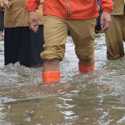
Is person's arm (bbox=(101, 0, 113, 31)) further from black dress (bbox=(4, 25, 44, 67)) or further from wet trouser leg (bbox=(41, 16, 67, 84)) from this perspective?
black dress (bbox=(4, 25, 44, 67))

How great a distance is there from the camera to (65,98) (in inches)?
228

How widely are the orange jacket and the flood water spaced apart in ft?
2.41

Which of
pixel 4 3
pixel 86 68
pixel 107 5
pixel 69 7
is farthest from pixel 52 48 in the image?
pixel 4 3

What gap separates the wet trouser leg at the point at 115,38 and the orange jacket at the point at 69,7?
2.21 m

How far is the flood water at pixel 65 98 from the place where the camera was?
495 cm

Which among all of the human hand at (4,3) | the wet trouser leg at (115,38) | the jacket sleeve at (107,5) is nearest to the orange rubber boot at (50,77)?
the jacket sleeve at (107,5)

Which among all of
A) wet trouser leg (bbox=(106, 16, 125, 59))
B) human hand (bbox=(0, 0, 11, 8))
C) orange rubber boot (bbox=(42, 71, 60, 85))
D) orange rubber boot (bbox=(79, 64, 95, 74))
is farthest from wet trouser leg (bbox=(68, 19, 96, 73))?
wet trouser leg (bbox=(106, 16, 125, 59))

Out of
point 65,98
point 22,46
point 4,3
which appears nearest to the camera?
point 65,98

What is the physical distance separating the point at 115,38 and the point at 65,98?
3222mm

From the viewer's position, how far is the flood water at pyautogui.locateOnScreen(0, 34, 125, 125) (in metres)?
4.95

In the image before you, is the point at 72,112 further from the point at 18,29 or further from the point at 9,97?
the point at 18,29

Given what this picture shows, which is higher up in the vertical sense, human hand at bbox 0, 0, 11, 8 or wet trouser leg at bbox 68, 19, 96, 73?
human hand at bbox 0, 0, 11, 8

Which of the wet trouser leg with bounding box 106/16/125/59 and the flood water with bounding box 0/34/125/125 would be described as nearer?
the flood water with bounding box 0/34/125/125

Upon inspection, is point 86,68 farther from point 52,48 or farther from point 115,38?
point 115,38
